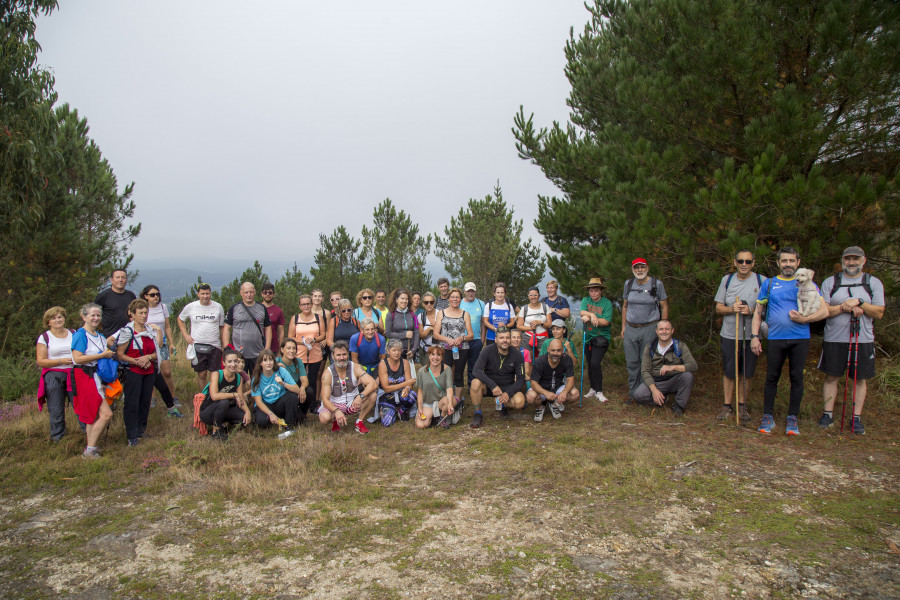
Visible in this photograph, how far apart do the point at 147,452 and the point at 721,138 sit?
7.54 meters

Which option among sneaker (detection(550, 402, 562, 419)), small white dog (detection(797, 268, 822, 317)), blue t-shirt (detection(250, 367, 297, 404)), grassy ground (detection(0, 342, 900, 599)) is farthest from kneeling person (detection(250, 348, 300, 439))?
small white dog (detection(797, 268, 822, 317))

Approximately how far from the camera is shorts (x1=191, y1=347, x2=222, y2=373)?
7.02 metres

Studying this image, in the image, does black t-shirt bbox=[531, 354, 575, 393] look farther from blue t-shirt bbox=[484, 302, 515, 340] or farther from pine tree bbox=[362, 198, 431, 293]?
pine tree bbox=[362, 198, 431, 293]

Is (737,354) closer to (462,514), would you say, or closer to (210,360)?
(462,514)

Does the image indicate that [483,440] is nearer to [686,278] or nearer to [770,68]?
[686,278]

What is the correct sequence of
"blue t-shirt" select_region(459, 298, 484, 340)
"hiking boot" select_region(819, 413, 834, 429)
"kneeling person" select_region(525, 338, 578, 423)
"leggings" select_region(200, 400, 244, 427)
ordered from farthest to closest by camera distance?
"blue t-shirt" select_region(459, 298, 484, 340) → "kneeling person" select_region(525, 338, 578, 423) → "leggings" select_region(200, 400, 244, 427) → "hiking boot" select_region(819, 413, 834, 429)

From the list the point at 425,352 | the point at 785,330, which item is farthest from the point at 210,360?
the point at 785,330

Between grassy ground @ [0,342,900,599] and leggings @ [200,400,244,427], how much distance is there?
0.80 ft

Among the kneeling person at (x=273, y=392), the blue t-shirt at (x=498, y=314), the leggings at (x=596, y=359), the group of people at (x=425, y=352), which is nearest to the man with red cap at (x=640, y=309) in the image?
the group of people at (x=425, y=352)

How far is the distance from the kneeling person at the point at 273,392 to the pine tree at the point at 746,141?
4.22m

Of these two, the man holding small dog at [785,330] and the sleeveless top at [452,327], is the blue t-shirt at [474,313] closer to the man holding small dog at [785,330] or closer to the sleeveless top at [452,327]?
the sleeveless top at [452,327]

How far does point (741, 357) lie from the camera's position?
625 centimetres

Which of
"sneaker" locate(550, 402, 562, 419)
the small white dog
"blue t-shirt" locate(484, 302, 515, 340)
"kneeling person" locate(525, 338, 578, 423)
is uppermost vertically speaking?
the small white dog

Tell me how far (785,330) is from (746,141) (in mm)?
2374
